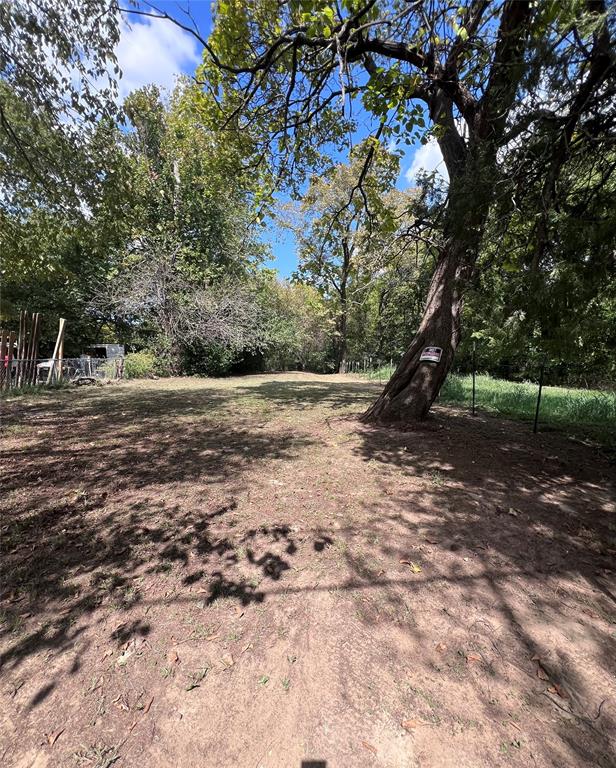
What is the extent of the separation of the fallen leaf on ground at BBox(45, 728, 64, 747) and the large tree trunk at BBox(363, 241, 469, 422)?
534cm

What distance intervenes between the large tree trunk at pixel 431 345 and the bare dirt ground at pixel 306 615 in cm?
189

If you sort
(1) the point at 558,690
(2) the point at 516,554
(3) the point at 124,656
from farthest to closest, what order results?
(2) the point at 516,554
(3) the point at 124,656
(1) the point at 558,690

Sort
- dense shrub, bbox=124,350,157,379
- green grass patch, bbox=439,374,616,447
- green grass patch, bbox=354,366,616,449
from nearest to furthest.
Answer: green grass patch, bbox=354,366,616,449 < green grass patch, bbox=439,374,616,447 < dense shrub, bbox=124,350,157,379

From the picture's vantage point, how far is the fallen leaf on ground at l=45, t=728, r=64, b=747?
1424mm

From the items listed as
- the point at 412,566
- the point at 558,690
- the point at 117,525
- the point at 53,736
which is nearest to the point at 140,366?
the point at 117,525

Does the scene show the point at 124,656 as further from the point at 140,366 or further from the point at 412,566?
the point at 140,366

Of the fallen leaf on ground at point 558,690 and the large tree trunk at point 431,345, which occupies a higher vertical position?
the large tree trunk at point 431,345

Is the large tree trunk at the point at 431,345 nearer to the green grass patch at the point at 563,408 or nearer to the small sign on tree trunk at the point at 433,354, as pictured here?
→ the small sign on tree trunk at the point at 433,354

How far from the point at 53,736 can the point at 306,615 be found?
120 cm

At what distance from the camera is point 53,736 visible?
1446mm

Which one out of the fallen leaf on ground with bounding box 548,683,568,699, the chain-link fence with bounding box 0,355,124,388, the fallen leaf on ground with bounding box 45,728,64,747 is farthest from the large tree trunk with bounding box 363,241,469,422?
the chain-link fence with bounding box 0,355,124,388

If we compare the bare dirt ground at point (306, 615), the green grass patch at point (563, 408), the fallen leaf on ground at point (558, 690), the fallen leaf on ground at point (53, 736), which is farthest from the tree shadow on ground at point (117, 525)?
the green grass patch at point (563, 408)

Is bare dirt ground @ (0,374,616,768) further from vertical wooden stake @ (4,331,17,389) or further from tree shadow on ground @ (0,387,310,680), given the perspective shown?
vertical wooden stake @ (4,331,17,389)

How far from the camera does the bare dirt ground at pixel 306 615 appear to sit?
1.46 meters
